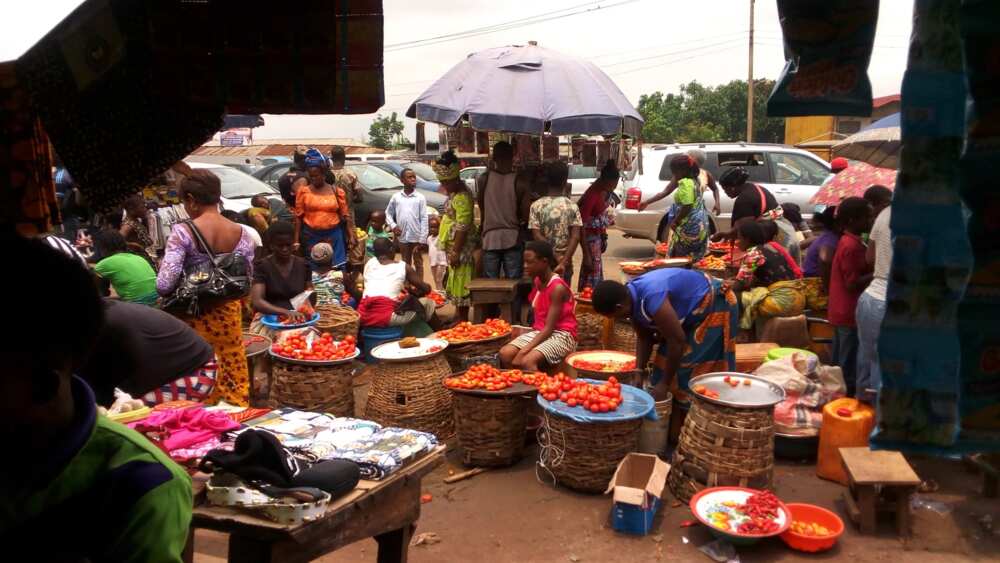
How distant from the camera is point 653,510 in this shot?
181 inches

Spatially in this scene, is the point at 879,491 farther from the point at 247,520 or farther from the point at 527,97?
the point at 527,97

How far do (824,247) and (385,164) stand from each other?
12143 millimetres

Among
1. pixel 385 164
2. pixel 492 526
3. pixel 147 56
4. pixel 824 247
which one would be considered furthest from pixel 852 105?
pixel 385 164

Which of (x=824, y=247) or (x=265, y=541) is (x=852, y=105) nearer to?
(x=265, y=541)

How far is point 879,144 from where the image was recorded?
7.23 metres

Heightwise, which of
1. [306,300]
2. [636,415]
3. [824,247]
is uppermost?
[824,247]

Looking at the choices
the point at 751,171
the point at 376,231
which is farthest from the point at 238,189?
the point at 751,171

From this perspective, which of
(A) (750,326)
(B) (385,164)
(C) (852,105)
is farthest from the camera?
(B) (385,164)

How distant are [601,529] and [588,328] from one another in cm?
303

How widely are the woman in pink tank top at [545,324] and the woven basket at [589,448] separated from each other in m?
1.01

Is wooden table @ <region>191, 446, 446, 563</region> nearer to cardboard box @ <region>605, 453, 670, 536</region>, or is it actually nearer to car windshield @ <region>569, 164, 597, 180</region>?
cardboard box @ <region>605, 453, 670, 536</region>

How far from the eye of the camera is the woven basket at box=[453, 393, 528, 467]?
5.33 meters

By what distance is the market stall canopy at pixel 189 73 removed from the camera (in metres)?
1.99

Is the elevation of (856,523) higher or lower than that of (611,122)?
lower
